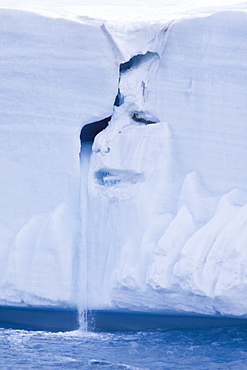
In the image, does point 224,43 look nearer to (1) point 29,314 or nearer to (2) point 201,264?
(2) point 201,264

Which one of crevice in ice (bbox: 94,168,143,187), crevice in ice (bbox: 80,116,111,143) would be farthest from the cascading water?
crevice in ice (bbox: 94,168,143,187)

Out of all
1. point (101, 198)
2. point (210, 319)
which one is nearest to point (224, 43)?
point (101, 198)

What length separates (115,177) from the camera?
637 cm

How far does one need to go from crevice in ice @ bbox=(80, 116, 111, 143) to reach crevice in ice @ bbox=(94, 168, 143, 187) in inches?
15.0

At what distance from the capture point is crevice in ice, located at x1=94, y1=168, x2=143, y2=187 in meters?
6.29

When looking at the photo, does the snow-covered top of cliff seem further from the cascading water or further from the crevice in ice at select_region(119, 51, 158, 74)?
the cascading water

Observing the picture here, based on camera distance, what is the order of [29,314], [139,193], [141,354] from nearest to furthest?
[141,354]
[139,193]
[29,314]

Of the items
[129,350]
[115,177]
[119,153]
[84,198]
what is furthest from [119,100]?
[129,350]

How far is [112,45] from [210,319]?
205 cm

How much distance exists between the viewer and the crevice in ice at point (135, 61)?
6356 mm

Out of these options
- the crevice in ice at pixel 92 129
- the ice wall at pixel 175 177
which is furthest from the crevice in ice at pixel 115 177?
the crevice in ice at pixel 92 129

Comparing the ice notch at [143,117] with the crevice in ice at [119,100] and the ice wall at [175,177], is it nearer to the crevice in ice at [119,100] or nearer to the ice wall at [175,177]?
the ice wall at [175,177]

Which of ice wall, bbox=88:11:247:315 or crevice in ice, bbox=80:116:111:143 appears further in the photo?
crevice in ice, bbox=80:116:111:143

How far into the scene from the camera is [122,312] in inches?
245
